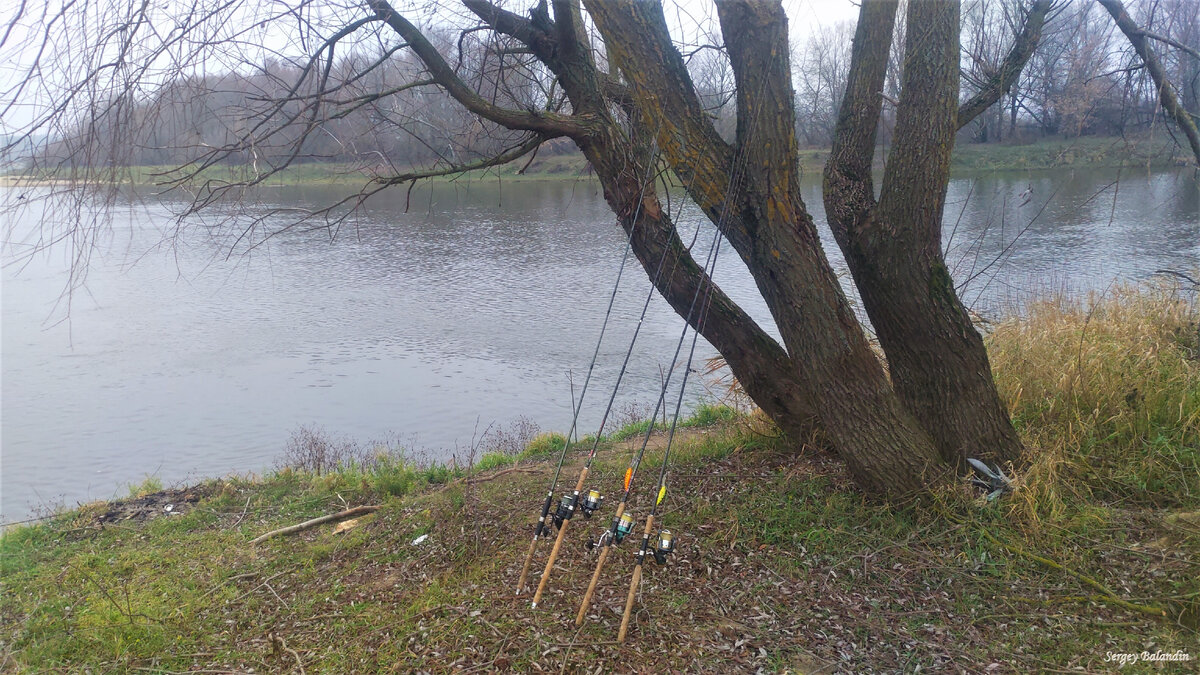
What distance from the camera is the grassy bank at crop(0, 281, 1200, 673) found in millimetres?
3250

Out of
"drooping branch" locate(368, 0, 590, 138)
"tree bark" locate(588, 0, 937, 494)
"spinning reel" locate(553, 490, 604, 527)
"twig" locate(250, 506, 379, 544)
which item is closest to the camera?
"spinning reel" locate(553, 490, 604, 527)

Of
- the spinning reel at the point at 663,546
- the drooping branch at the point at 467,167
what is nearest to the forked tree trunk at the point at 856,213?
the drooping branch at the point at 467,167

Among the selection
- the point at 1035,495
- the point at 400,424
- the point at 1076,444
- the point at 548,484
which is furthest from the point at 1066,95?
the point at 400,424

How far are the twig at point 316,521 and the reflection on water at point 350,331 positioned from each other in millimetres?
2205

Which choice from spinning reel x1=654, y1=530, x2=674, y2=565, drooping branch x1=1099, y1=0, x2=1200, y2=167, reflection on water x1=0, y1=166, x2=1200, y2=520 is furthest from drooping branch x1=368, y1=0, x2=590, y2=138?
drooping branch x1=1099, y1=0, x2=1200, y2=167

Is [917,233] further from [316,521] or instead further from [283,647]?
[316,521]

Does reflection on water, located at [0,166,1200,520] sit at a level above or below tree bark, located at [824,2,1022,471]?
below

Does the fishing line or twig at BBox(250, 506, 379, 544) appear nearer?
the fishing line

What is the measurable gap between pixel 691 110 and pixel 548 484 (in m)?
2.62

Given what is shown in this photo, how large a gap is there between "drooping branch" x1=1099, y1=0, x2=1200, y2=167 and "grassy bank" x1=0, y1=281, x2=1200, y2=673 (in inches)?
58.6

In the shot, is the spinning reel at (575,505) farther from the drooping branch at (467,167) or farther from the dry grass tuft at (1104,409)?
the drooping branch at (467,167)

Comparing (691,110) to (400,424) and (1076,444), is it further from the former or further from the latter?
(400,424)

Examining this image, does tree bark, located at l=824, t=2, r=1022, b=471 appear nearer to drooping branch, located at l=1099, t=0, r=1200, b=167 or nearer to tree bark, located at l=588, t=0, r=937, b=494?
tree bark, located at l=588, t=0, r=937, b=494

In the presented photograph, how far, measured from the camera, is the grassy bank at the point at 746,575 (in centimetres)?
325
